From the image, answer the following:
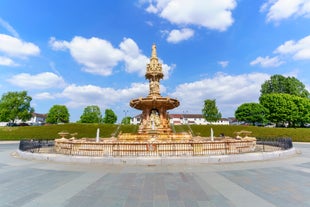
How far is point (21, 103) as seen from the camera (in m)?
72.1

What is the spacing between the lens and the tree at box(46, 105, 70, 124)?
87062mm

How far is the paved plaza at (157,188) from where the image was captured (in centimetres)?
558

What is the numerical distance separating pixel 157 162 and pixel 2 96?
8495 centimetres

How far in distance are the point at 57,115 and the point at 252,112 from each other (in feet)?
271

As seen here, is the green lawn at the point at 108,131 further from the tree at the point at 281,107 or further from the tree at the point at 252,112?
the tree at the point at 252,112

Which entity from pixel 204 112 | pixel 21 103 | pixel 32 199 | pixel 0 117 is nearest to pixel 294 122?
pixel 204 112

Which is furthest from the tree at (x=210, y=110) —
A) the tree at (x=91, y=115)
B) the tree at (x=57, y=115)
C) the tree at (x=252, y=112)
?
the tree at (x=57, y=115)

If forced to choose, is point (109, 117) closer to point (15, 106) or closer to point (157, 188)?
point (15, 106)

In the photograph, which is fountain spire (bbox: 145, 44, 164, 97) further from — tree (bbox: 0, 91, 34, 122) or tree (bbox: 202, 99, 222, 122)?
tree (bbox: 0, 91, 34, 122)

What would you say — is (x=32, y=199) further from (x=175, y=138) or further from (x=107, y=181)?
(x=175, y=138)

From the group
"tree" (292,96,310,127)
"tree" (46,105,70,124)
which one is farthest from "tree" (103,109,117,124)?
"tree" (292,96,310,127)

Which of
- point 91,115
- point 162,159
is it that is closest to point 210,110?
point 91,115

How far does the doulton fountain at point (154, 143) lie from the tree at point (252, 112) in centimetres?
5204

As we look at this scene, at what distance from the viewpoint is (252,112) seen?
7012 centimetres
